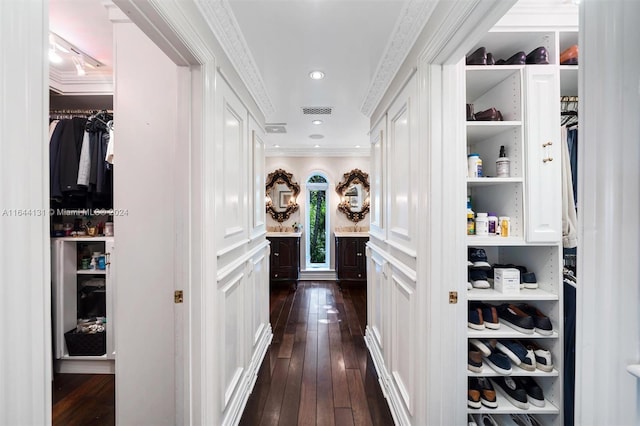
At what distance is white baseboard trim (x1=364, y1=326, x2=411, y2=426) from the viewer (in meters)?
1.66

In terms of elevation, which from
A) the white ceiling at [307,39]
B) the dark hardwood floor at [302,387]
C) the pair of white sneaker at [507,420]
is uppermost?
the white ceiling at [307,39]

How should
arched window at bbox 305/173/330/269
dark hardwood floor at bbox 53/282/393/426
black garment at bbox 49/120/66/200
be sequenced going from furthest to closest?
arched window at bbox 305/173/330/269 → black garment at bbox 49/120/66/200 → dark hardwood floor at bbox 53/282/393/426

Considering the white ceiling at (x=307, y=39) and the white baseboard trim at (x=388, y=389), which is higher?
the white ceiling at (x=307, y=39)

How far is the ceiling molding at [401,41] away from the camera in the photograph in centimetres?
134

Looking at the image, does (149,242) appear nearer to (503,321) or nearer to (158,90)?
(158,90)

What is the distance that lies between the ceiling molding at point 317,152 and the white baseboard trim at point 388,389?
345 cm

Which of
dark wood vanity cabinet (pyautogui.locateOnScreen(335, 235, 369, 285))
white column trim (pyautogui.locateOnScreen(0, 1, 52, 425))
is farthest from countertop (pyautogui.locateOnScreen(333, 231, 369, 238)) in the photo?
white column trim (pyautogui.locateOnScreen(0, 1, 52, 425))

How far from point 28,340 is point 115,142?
1234 millimetres

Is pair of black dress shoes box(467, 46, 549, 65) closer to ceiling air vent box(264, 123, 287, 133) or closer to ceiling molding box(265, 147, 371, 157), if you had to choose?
ceiling air vent box(264, 123, 287, 133)

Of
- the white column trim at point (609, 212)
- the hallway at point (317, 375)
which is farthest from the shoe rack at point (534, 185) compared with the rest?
the white column trim at point (609, 212)

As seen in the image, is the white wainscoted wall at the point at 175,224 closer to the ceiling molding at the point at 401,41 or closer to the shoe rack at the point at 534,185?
the ceiling molding at the point at 401,41

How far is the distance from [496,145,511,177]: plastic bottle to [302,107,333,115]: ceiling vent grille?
1.84 m

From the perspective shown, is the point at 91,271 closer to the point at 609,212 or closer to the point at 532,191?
the point at 609,212

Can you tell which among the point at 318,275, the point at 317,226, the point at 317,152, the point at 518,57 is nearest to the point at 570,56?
the point at 518,57
